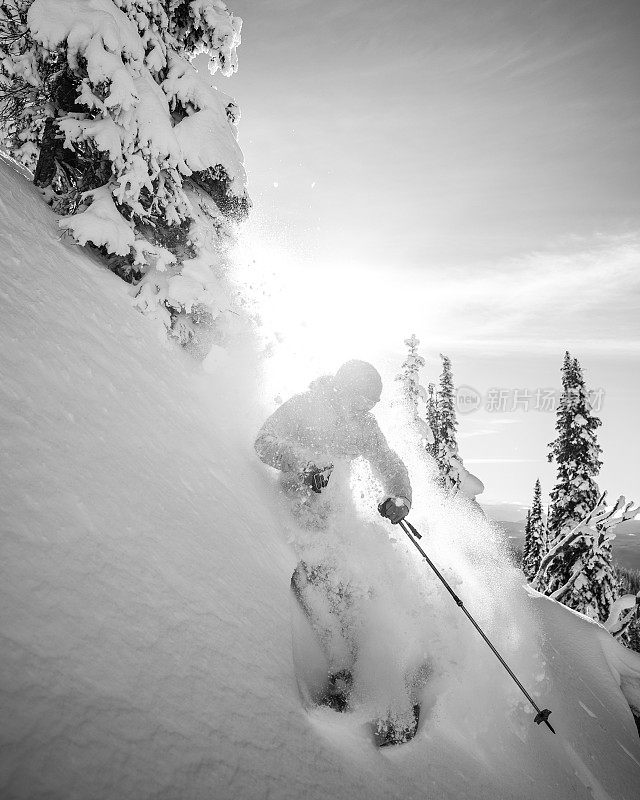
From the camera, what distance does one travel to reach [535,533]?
44875mm

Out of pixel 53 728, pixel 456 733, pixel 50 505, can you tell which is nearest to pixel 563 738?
pixel 456 733

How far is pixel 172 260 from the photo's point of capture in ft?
20.4

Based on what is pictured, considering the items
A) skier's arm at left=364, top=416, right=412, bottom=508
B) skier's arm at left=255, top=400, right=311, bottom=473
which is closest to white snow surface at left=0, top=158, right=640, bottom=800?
skier's arm at left=255, top=400, right=311, bottom=473

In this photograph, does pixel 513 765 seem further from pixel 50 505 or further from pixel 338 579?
pixel 50 505

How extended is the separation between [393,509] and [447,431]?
23580mm

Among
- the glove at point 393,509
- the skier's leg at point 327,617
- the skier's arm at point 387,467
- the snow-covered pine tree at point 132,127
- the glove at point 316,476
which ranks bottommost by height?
the skier's leg at point 327,617

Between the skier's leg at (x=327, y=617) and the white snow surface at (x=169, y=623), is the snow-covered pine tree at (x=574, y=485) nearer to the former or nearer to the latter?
the white snow surface at (x=169, y=623)

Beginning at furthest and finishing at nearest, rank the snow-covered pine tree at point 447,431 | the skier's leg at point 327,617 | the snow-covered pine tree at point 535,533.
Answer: the snow-covered pine tree at point 535,533
the snow-covered pine tree at point 447,431
the skier's leg at point 327,617

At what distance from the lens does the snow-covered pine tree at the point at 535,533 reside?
40344 millimetres

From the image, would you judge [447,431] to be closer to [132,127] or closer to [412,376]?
[412,376]

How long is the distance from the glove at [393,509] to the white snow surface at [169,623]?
1.81ft

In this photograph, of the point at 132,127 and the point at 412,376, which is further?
the point at 412,376

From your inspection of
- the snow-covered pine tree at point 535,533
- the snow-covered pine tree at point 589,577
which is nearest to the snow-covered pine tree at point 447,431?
the snow-covered pine tree at point 589,577

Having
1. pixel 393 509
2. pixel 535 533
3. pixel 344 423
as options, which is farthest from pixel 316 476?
pixel 535 533
